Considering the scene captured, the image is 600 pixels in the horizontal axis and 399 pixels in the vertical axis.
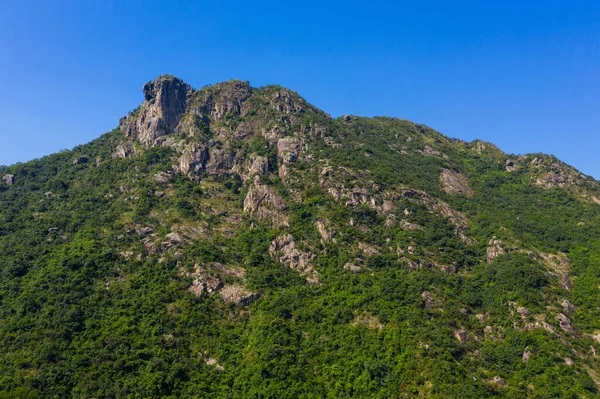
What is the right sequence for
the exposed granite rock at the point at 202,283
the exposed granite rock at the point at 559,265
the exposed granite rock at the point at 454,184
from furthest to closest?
the exposed granite rock at the point at 454,184, the exposed granite rock at the point at 559,265, the exposed granite rock at the point at 202,283

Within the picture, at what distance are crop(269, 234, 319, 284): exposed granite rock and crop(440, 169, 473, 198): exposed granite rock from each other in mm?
66635

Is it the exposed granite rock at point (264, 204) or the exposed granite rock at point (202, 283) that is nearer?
the exposed granite rock at point (202, 283)

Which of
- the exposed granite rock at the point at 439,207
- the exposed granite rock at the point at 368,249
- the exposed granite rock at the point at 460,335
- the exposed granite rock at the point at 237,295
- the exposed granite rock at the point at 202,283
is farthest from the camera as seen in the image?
the exposed granite rock at the point at 439,207

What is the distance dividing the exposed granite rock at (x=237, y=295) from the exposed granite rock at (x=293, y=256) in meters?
14.4

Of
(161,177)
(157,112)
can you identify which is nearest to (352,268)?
(161,177)

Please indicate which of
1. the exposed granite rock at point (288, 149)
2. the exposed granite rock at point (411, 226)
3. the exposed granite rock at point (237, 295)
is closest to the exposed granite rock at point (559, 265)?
the exposed granite rock at point (411, 226)

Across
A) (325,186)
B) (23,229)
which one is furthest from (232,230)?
(23,229)

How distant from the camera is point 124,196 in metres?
138

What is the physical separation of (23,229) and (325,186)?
9155 cm

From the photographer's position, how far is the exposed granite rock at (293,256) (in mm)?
114125

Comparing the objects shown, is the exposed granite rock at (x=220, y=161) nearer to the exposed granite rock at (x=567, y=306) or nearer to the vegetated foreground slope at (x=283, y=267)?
the vegetated foreground slope at (x=283, y=267)

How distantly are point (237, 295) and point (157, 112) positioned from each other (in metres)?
93.2

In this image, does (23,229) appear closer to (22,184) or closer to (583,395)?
(22,184)

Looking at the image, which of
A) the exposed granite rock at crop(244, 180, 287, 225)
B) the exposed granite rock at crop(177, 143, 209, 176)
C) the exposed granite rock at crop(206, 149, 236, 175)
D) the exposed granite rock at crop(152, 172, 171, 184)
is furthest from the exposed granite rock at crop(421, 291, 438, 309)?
the exposed granite rock at crop(152, 172, 171, 184)
